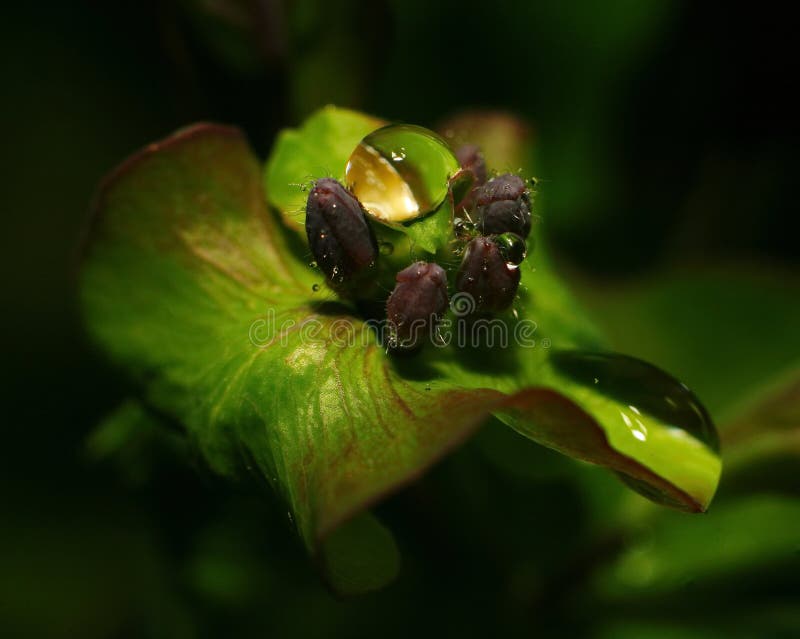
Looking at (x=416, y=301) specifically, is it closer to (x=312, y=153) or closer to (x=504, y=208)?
(x=504, y=208)

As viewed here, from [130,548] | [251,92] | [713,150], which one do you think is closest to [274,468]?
[251,92]

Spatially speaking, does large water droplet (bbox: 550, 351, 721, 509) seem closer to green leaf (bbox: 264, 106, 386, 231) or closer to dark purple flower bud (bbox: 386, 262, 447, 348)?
dark purple flower bud (bbox: 386, 262, 447, 348)

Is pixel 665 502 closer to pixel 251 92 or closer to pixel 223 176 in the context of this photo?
pixel 223 176

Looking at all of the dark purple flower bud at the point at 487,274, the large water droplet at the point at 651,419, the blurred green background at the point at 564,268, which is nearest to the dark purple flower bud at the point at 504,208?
the dark purple flower bud at the point at 487,274

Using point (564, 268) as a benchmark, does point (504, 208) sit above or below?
above

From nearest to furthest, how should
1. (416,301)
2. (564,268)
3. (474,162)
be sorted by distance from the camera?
A: (416,301)
(474,162)
(564,268)

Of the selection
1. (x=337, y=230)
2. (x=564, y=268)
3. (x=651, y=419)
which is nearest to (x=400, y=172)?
(x=337, y=230)
